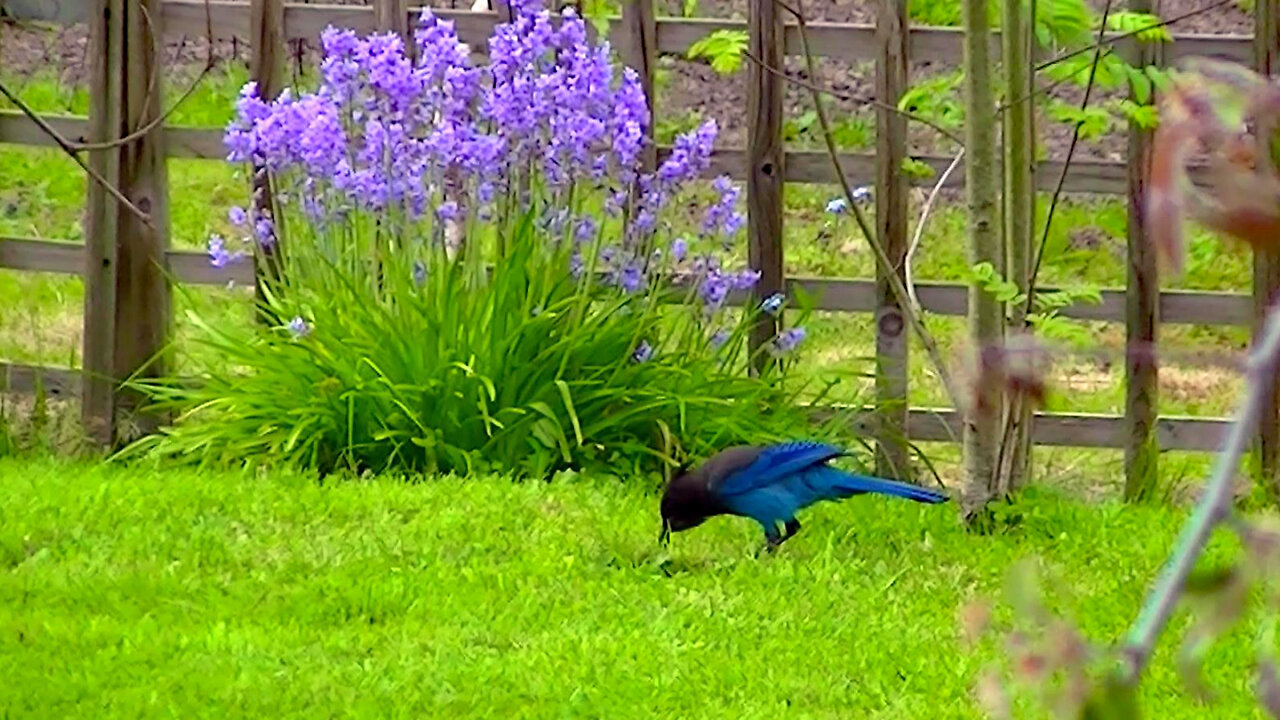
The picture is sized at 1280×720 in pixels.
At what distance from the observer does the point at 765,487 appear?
4.63 metres

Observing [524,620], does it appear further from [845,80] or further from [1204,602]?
[845,80]

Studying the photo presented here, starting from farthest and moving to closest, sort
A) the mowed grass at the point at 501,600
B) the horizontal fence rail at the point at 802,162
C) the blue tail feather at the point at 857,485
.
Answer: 1. the horizontal fence rail at the point at 802,162
2. the blue tail feather at the point at 857,485
3. the mowed grass at the point at 501,600

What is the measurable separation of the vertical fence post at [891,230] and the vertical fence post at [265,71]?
1.77 meters

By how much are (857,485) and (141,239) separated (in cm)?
262

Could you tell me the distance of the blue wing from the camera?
182 inches

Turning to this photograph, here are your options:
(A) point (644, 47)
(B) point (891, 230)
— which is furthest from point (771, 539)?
(A) point (644, 47)

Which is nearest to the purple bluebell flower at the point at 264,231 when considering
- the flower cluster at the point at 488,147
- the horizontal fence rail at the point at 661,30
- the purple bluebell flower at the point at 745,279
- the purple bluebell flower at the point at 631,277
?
the flower cluster at the point at 488,147

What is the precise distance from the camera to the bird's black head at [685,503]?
15.2ft

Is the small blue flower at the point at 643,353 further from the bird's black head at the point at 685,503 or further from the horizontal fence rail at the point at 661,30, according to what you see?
the bird's black head at the point at 685,503

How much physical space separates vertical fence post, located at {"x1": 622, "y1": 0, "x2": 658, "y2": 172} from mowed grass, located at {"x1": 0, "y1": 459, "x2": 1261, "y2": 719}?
1.11m

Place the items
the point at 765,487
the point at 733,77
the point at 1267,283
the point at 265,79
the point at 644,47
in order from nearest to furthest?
the point at 765,487 → the point at 1267,283 → the point at 644,47 → the point at 265,79 → the point at 733,77

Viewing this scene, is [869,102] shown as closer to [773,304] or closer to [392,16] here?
[773,304]

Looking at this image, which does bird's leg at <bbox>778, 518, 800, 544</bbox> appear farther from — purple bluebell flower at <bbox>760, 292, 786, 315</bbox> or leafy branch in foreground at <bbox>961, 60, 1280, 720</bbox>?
leafy branch in foreground at <bbox>961, 60, 1280, 720</bbox>

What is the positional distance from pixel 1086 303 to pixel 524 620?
7.93 ft
